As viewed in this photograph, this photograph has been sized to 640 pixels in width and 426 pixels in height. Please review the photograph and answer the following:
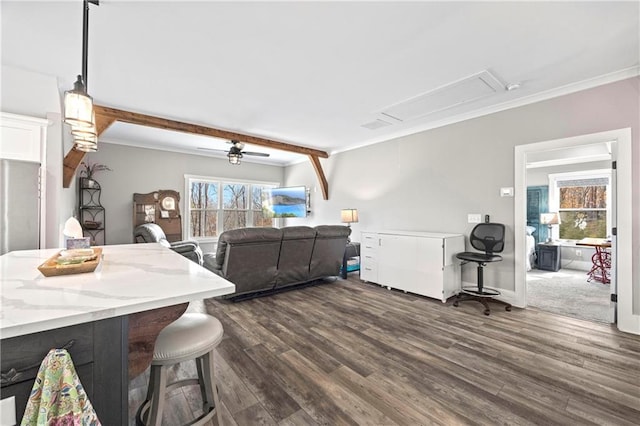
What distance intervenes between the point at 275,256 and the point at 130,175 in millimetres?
4312

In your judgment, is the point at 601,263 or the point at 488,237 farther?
the point at 601,263

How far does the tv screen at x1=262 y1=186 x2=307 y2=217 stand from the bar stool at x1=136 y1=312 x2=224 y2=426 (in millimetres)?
5800

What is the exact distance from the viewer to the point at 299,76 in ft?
9.44

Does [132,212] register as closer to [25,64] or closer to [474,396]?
[25,64]

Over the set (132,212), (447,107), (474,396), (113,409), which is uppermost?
(447,107)

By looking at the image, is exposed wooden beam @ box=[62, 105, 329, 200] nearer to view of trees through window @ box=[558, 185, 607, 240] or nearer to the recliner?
the recliner

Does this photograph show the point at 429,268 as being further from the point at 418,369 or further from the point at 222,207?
the point at 222,207

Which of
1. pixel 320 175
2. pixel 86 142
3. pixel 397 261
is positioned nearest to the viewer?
pixel 86 142

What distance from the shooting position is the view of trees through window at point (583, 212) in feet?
19.1

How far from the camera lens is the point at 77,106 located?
1514 millimetres

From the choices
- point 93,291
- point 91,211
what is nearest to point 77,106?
point 93,291

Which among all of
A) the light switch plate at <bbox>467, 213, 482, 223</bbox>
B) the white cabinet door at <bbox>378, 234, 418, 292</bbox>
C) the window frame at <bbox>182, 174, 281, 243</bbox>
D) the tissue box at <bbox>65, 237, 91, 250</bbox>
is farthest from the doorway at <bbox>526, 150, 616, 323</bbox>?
the window frame at <bbox>182, 174, 281, 243</bbox>

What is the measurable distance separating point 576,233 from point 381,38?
6.97m

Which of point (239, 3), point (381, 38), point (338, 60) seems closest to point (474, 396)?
point (381, 38)
